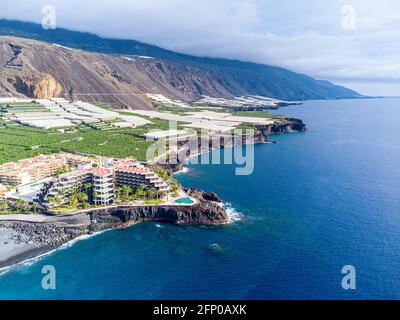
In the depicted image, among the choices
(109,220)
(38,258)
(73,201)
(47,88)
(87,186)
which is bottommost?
(38,258)

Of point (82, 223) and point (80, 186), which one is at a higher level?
point (80, 186)

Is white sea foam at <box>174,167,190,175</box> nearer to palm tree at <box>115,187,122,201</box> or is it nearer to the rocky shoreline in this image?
the rocky shoreline

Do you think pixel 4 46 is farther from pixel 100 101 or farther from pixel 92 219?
pixel 92 219

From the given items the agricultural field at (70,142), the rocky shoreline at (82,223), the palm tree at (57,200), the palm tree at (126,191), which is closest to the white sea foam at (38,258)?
the rocky shoreline at (82,223)

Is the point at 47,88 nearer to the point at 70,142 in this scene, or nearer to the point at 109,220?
the point at 70,142

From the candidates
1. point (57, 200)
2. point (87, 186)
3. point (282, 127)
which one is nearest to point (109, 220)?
point (87, 186)
